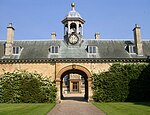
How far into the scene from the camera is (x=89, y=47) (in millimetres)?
26422

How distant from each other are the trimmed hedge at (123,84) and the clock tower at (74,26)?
6.13 metres

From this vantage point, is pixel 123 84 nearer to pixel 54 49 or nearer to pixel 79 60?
pixel 79 60

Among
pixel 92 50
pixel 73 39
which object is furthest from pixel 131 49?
pixel 73 39

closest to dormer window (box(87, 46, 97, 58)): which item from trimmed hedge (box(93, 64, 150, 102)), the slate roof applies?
the slate roof

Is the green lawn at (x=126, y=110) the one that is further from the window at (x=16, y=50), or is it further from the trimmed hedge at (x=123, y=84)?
the window at (x=16, y=50)

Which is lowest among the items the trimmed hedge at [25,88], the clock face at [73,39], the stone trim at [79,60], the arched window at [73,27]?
the trimmed hedge at [25,88]

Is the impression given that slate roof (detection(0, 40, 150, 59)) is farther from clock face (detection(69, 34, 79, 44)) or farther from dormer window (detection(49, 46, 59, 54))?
clock face (detection(69, 34, 79, 44))

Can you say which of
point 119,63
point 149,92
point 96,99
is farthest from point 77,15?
point 149,92

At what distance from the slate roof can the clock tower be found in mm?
831

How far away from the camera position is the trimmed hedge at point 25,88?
23672mm

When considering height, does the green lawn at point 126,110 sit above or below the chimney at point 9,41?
below

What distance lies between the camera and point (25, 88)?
939 inches

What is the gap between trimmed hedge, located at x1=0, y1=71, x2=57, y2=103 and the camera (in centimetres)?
2367

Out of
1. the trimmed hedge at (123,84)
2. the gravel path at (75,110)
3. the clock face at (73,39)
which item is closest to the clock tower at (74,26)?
the clock face at (73,39)
